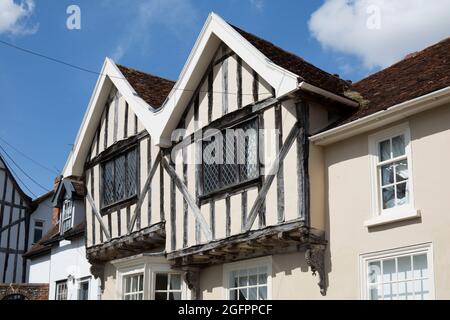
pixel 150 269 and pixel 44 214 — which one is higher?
pixel 44 214

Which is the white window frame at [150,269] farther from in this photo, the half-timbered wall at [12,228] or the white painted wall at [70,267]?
the half-timbered wall at [12,228]

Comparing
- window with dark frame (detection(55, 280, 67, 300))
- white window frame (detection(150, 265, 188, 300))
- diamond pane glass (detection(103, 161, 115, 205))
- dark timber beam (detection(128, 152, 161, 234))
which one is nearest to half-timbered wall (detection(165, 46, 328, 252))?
Result: white window frame (detection(150, 265, 188, 300))

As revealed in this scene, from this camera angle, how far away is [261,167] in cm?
1333

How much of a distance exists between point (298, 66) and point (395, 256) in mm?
5062

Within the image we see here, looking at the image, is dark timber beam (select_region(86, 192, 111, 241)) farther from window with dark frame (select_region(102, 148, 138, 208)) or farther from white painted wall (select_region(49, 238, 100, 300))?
white painted wall (select_region(49, 238, 100, 300))

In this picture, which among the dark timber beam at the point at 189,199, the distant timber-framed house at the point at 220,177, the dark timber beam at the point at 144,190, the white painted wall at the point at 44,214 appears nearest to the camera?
the distant timber-framed house at the point at 220,177

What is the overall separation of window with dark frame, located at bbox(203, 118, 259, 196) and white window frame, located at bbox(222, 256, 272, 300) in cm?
157

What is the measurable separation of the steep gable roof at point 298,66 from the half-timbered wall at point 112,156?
361 centimetres

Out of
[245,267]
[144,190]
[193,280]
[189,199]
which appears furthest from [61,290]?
[245,267]

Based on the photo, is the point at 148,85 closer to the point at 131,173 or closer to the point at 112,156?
the point at 112,156

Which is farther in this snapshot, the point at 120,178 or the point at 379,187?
the point at 120,178

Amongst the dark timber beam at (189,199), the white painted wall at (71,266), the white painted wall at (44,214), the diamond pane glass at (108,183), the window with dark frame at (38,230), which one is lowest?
the white painted wall at (71,266)

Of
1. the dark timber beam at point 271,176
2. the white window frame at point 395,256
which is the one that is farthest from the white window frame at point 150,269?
the white window frame at point 395,256

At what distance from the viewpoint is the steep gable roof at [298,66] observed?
13805 mm
